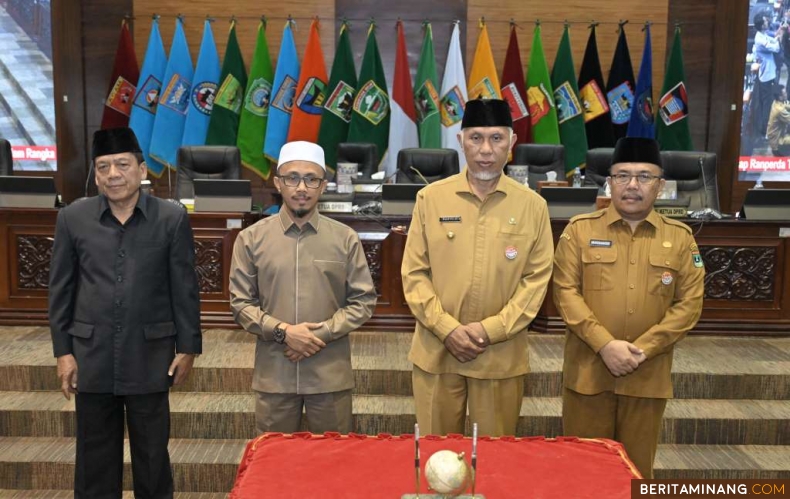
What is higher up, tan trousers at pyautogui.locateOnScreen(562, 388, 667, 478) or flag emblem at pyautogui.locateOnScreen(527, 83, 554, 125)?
flag emblem at pyautogui.locateOnScreen(527, 83, 554, 125)

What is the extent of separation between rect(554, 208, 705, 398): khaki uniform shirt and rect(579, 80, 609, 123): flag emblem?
164 inches

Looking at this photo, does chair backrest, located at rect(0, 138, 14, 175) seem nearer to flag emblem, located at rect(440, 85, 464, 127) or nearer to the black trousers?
flag emblem, located at rect(440, 85, 464, 127)

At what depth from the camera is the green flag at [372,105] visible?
21.0 feet

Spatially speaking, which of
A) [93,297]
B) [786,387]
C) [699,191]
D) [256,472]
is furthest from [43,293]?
[699,191]

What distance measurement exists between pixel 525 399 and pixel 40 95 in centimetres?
516

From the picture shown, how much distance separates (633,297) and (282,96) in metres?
4.62

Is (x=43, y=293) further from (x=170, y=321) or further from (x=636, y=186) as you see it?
(x=636, y=186)

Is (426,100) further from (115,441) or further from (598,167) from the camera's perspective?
(115,441)

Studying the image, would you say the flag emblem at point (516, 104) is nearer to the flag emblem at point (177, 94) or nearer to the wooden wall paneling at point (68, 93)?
the flag emblem at point (177, 94)

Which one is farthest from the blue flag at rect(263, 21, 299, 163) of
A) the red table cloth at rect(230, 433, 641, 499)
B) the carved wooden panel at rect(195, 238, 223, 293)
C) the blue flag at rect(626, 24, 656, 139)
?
the red table cloth at rect(230, 433, 641, 499)

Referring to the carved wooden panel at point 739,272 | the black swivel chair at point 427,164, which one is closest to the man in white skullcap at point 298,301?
the carved wooden panel at point 739,272

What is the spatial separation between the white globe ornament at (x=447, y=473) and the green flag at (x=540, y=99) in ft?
17.3

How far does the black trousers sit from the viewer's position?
2402mm

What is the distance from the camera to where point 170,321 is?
2426mm
